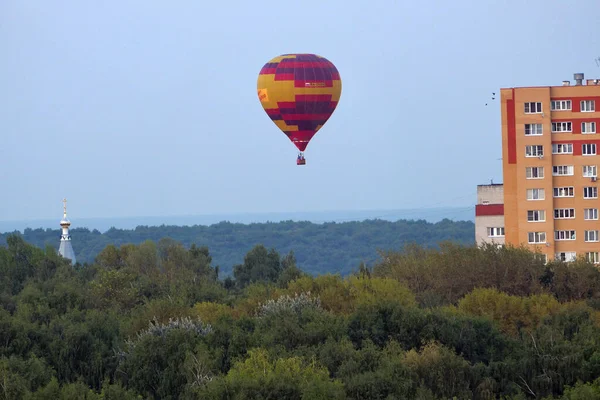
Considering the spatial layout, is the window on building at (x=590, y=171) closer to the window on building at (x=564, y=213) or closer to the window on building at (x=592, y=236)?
the window on building at (x=564, y=213)

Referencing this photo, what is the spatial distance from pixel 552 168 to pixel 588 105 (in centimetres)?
400

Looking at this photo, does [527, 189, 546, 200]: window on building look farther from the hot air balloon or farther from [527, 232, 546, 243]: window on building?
the hot air balloon

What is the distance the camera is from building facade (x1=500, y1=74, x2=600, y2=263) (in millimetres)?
79250

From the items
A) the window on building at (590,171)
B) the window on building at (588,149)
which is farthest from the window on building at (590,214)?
the window on building at (588,149)

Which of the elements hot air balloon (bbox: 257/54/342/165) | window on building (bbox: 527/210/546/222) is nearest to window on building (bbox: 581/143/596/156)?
window on building (bbox: 527/210/546/222)

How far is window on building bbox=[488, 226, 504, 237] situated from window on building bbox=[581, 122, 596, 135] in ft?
26.8

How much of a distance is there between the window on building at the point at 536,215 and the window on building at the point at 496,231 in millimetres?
5180

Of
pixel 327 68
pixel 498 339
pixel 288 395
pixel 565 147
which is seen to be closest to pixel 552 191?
pixel 565 147

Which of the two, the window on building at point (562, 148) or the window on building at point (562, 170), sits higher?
the window on building at point (562, 148)

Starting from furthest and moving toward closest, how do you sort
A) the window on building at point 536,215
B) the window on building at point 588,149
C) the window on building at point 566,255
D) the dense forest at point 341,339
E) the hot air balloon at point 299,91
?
the window on building at point 588,149 → the window on building at point 536,215 → the window on building at point 566,255 → the hot air balloon at point 299,91 → the dense forest at point 341,339

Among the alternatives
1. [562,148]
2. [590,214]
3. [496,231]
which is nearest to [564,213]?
[590,214]

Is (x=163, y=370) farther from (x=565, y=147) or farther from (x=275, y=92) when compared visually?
(x=565, y=147)

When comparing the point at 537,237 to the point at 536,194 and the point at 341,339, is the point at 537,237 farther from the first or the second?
the point at 341,339

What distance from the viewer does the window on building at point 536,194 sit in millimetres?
79875
